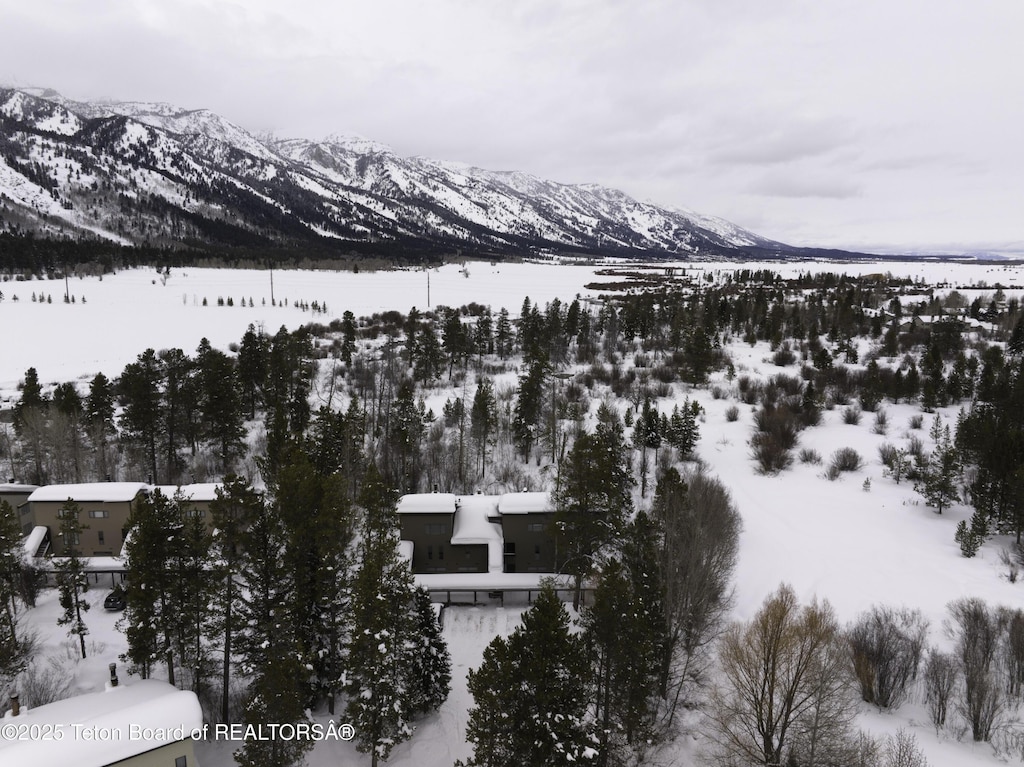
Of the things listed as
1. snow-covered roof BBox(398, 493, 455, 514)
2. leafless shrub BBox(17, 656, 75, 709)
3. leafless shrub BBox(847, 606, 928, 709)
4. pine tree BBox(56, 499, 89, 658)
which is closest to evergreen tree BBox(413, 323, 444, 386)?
snow-covered roof BBox(398, 493, 455, 514)

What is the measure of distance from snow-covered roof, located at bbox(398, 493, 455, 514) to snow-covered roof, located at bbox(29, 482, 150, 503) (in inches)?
677

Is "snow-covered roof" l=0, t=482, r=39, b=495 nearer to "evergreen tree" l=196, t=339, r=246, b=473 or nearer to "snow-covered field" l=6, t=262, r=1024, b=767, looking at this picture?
"snow-covered field" l=6, t=262, r=1024, b=767

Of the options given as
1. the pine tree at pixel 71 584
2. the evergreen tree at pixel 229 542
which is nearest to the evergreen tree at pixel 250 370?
the pine tree at pixel 71 584

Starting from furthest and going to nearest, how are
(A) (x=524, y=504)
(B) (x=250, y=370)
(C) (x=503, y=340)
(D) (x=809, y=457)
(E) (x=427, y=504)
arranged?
1. (C) (x=503, y=340)
2. (B) (x=250, y=370)
3. (D) (x=809, y=457)
4. (A) (x=524, y=504)
5. (E) (x=427, y=504)

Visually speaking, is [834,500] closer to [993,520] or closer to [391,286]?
[993,520]

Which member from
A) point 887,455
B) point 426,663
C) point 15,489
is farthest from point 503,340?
point 426,663

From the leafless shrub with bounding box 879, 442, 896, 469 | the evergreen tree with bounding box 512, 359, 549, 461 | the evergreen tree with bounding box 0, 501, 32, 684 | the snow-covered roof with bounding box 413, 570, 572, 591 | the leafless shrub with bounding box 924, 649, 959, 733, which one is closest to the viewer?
the evergreen tree with bounding box 0, 501, 32, 684

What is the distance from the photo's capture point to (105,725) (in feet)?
53.1

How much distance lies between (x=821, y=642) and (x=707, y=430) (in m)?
35.6

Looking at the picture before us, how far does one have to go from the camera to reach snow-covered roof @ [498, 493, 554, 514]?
107 ft

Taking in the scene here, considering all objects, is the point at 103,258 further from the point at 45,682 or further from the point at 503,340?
the point at 45,682

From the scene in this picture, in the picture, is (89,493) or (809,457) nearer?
(89,493)

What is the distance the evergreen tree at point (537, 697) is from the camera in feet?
51.3

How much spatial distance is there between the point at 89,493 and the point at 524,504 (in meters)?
27.7
